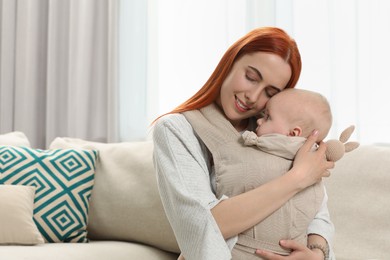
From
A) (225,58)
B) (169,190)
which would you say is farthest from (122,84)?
(169,190)

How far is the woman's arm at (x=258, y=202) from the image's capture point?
1.59 metres

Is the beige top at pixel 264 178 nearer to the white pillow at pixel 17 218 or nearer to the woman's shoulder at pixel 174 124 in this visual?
the woman's shoulder at pixel 174 124

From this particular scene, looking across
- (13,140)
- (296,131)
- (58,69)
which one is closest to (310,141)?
(296,131)

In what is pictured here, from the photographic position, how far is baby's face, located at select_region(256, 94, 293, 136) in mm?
1703

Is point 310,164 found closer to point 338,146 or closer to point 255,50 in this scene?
point 338,146

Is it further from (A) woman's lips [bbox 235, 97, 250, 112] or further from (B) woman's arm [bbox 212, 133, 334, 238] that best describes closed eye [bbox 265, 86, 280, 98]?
(B) woman's arm [bbox 212, 133, 334, 238]

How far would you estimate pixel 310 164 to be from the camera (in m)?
1.67

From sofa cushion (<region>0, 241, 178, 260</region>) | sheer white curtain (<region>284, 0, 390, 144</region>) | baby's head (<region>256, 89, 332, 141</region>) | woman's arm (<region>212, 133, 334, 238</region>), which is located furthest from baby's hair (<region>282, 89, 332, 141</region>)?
sheer white curtain (<region>284, 0, 390, 144</region>)

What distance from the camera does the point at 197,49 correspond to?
10.4ft

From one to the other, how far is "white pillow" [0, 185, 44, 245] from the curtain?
97 cm

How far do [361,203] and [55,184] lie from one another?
1.22 meters

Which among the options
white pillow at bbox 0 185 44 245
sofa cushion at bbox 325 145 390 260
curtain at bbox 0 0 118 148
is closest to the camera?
sofa cushion at bbox 325 145 390 260

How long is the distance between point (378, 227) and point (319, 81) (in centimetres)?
87

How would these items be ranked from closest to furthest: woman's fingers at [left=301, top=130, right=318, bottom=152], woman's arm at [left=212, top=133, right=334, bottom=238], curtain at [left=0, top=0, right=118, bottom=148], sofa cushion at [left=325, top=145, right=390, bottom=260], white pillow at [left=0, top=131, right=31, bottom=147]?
woman's arm at [left=212, top=133, right=334, bottom=238]
woman's fingers at [left=301, top=130, right=318, bottom=152]
sofa cushion at [left=325, top=145, right=390, bottom=260]
white pillow at [left=0, top=131, right=31, bottom=147]
curtain at [left=0, top=0, right=118, bottom=148]
